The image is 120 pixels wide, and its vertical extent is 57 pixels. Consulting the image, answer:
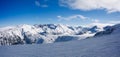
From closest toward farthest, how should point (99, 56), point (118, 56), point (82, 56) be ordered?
point (118, 56), point (99, 56), point (82, 56)

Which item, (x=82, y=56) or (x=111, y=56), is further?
(x=82, y=56)

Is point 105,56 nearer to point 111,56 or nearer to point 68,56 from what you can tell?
point 111,56

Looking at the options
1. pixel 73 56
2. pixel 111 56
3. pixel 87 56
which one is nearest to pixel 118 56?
pixel 111 56

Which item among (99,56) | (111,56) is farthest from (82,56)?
(111,56)

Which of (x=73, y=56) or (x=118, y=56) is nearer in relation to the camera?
(x=118, y=56)

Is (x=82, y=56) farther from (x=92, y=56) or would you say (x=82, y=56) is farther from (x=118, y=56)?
(x=118, y=56)

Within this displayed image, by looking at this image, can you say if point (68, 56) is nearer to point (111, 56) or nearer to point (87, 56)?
point (87, 56)

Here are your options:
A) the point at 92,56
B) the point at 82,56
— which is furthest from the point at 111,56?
the point at 82,56

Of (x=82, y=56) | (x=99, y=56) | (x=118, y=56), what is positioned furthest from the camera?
(x=82, y=56)
